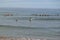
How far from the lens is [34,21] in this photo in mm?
1657

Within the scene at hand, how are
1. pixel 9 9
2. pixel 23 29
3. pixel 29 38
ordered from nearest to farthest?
pixel 29 38 < pixel 23 29 < pixel 9 9

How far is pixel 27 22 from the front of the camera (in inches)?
63.9

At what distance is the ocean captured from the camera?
4.88ft

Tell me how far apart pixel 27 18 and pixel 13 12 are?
0.79 feet

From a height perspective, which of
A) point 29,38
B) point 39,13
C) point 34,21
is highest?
point 39,13

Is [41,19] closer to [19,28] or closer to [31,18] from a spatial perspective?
[31,18]

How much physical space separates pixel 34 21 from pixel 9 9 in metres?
0.45

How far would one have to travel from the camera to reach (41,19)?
1.65m

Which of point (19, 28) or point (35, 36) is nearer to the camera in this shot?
point (35, 36)

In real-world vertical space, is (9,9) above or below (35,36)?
above

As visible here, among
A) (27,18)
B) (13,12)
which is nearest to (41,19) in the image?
(27,18)

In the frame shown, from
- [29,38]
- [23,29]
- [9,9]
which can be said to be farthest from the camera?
[9,9]

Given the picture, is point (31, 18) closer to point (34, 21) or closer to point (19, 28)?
point (34, 21)

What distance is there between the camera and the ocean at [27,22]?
1487 mm
